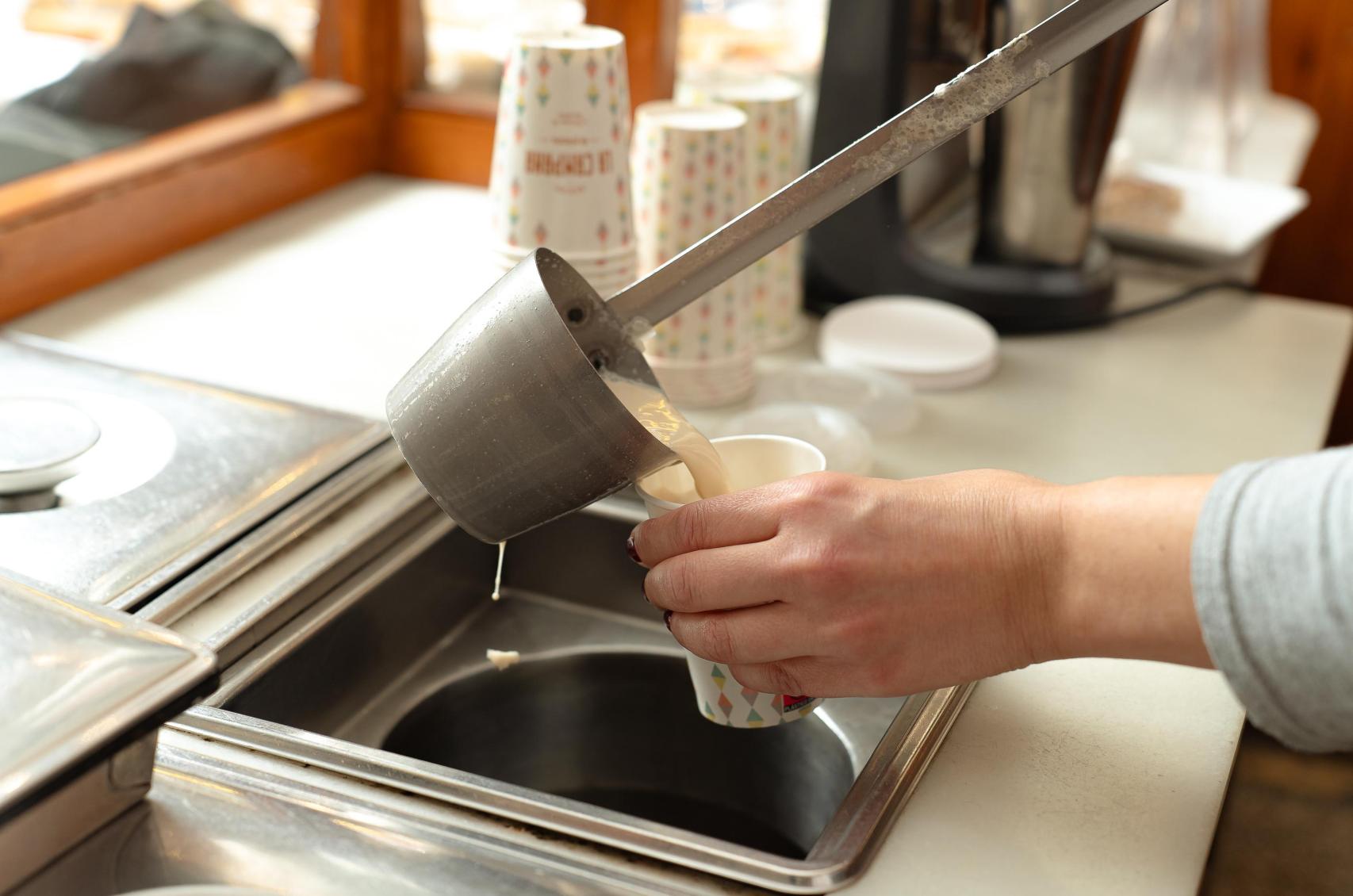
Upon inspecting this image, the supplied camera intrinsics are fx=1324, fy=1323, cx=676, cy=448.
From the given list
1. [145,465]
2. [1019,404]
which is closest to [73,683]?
[145,465]

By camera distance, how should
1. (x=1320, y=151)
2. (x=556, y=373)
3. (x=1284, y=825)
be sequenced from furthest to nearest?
(x=1320, y=151) → (x=1284, y=825) → (x=556, y=373)

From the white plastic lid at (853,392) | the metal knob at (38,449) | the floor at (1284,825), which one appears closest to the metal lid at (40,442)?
the metal knob at (38,449)

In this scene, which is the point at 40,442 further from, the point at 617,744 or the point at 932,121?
the point at 932,121

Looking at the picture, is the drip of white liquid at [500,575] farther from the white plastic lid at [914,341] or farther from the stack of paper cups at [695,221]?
the white plastic lid at [914,341]

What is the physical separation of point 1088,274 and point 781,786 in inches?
26.0

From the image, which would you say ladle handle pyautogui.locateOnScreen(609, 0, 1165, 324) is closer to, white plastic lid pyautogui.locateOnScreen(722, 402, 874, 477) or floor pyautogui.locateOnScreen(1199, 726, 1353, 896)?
white plastic lid pyautogui.locateOnScreen(722, 402, 874, 477)

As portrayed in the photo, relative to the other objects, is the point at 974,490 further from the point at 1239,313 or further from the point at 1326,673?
the point at 1239,313

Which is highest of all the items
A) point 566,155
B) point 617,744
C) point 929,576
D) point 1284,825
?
point 566,155

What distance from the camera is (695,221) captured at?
3.62 feet

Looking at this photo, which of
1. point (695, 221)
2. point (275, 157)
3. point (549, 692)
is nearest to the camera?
point (549, 692)

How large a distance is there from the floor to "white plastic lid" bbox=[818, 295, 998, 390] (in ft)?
1.40

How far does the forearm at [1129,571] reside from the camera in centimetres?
60

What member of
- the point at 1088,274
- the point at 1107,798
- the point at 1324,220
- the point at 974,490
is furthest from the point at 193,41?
the point at 1324,220

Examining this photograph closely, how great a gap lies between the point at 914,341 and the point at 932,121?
1.79ft
